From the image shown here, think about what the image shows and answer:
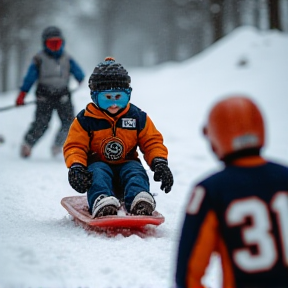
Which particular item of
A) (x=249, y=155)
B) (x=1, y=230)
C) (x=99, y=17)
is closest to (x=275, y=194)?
(x=249, y=155)

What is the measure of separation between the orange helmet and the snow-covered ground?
79cm

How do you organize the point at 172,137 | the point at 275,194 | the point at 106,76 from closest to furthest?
the point at 275,194, the point at 106,76, the point at 172,137

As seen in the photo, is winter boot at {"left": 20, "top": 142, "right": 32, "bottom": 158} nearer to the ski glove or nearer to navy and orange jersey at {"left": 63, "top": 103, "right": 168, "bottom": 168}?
the ski glove

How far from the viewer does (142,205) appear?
2.51 metres

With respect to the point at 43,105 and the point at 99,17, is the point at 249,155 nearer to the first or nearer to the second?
the point at 43,105

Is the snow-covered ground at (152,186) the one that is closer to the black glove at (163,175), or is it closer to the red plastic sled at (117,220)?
the red plastic sled at (117,220)

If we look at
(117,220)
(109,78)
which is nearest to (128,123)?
(109,78)

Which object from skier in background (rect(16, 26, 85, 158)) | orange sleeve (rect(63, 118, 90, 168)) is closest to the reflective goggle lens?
orange sleeve (rect(63, 118, 90, 168))

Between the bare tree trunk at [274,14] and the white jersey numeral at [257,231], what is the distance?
43.0 ft

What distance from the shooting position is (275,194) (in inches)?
49.0

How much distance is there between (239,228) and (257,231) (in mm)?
51

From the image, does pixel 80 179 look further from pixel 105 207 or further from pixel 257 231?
pixel 257 231

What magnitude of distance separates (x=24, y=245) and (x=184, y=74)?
34.3ft

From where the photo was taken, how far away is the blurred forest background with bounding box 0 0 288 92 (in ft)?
59.9
